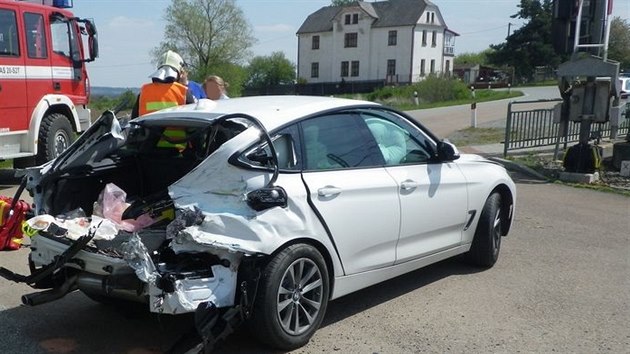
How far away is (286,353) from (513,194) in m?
3.13

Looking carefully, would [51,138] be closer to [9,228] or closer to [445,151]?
[9,228]

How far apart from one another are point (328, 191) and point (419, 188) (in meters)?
1.02

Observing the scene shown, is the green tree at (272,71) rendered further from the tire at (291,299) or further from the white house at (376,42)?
the tire at (291,299)

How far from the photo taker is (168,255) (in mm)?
3666

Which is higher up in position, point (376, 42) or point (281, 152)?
point (376, 42)

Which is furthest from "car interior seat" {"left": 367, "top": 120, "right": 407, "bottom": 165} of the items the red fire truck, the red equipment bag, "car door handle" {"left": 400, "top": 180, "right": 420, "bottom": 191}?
the red fire truck

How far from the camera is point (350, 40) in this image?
77875mm

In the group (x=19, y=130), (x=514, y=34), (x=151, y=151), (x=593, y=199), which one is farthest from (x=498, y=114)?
(x=514, y=34)

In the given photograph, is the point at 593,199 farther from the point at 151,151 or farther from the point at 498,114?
the point at 498,114

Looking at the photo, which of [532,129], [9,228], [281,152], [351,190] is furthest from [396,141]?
[532,129]

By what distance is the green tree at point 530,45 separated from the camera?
70.4m

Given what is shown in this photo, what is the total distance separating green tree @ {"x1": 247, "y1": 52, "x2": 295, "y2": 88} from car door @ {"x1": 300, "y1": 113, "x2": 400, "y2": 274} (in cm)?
8492

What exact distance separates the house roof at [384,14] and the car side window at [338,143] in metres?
71.7

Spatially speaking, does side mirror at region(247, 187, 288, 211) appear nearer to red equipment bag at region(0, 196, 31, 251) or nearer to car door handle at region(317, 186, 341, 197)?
car door handle at region(317, 186, 341, 197)
